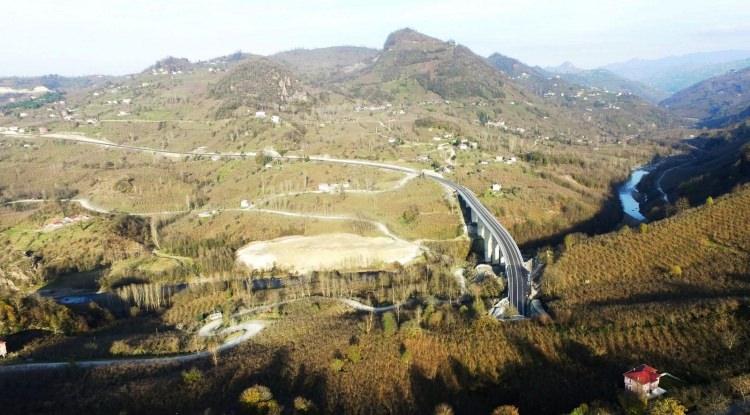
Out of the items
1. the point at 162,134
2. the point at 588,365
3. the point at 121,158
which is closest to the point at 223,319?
the point at 588,365

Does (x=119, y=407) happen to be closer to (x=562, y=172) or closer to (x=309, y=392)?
(x=309, y=392)

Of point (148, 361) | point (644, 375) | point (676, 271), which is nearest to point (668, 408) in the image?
point (644, 375)

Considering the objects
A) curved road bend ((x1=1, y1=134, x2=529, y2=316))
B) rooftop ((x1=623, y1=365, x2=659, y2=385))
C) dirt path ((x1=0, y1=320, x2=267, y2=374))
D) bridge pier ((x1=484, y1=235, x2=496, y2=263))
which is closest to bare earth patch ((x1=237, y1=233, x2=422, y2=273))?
bridge pier ((x1=484, y1=235, x2=496, y2=263))

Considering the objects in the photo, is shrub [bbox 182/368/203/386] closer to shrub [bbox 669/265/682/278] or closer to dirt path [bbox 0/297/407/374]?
dirt path [bbox 0/297/407/374]

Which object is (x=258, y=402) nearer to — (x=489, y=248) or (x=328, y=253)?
(x=328, y=253)

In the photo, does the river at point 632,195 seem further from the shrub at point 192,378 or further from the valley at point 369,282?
the shrub at point 192,378
